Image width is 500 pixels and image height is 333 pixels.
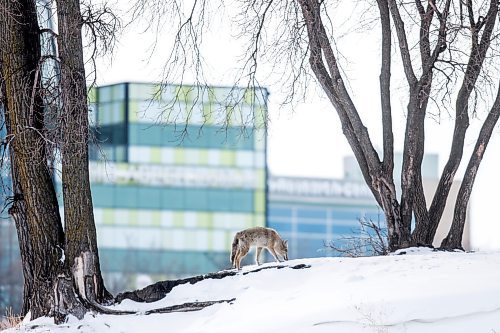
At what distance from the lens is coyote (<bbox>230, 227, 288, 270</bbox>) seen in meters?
17.6

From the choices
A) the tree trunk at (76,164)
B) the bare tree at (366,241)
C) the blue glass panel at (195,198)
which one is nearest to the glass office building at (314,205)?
the blue glass panel at (195,198)

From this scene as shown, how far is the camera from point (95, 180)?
3024 inches

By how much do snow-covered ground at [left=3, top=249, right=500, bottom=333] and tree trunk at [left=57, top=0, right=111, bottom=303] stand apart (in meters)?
0.64

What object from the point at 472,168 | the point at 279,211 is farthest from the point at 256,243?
the point at 279,211

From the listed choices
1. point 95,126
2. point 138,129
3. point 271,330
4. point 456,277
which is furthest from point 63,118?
point 138,129

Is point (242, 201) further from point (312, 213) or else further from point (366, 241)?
point (366, 241)

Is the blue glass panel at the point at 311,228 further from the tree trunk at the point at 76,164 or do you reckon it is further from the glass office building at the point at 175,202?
the tree trunk at the point at 76,164

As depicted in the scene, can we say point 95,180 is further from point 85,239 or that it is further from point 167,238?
point 85,239

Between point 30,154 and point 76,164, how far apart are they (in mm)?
654

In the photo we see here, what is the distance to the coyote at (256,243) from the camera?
17609mm

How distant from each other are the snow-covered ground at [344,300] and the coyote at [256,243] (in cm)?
178

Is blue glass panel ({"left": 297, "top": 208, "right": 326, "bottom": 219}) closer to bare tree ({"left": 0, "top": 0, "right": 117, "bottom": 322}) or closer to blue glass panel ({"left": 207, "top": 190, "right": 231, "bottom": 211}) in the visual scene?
blue glass panel ({"left": 207, "top": 190, "right": 231, "bottom": 211})

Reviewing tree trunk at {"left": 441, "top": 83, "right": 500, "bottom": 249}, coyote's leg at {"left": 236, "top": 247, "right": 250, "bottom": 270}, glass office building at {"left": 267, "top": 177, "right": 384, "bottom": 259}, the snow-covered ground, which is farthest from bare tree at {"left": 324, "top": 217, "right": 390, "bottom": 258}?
glass office building at {"left": 267, "top": 177, "right": 384, "bottom": 259}

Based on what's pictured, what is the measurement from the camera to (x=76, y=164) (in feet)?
51.6
